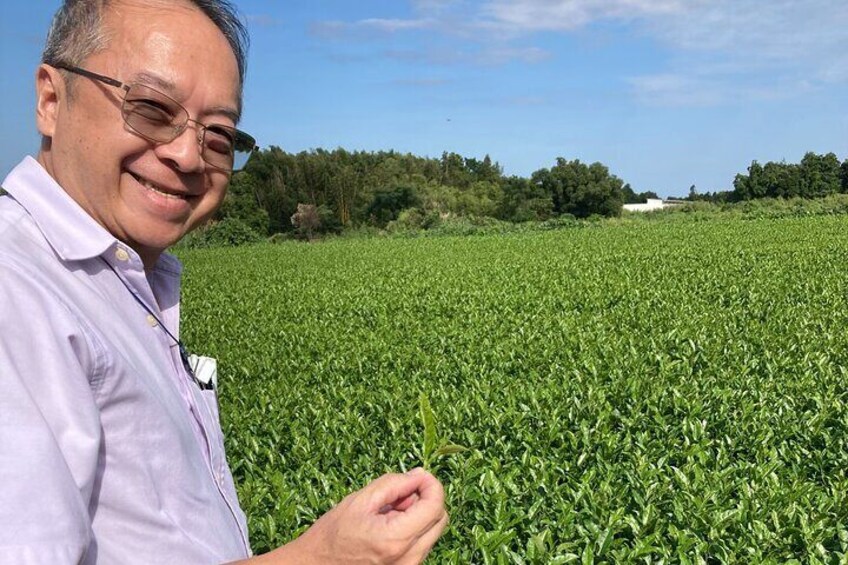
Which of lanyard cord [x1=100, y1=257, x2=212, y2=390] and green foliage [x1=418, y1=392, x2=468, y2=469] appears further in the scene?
lanyard cord [x1=100, y1=257, x2=212, y2=390]

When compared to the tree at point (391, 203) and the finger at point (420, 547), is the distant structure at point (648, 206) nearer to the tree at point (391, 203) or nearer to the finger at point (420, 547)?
the tree at point (391, 203)

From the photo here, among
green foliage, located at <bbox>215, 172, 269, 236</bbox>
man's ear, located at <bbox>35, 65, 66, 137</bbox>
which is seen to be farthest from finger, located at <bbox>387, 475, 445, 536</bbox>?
green foliage, located at <bbox>215, 172, 269, 236</bbox>

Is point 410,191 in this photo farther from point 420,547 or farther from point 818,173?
point 420,547

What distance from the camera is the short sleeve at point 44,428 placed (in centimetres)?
84

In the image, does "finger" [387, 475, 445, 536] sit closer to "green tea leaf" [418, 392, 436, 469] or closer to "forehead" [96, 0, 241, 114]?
"green tea leaf" [418, 392, 436, 469]

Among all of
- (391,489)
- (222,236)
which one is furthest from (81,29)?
(222,236)

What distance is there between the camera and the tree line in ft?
187

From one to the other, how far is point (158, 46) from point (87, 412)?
662 millimetres

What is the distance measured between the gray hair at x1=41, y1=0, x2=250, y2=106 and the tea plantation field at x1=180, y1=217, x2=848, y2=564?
1.63m

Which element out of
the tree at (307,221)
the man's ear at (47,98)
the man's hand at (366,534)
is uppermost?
the tree at (307,221)

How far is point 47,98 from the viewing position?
130cm

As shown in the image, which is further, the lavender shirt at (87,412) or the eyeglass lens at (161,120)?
the eyeglass lens at (161,120)

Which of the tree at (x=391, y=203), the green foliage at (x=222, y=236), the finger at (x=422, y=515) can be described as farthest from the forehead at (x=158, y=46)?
the tree at (x=391, y=203)

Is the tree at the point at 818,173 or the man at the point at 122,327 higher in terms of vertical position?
the tree at the point at 818,173
